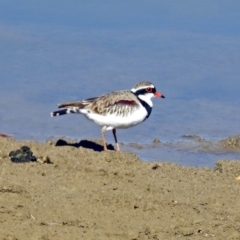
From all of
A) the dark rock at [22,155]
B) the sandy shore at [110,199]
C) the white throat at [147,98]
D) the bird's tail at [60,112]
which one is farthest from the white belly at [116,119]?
the dark rock at [22,155]

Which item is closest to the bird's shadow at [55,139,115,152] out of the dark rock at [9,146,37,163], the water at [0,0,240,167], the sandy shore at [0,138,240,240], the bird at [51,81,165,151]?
the bird at [51,81,165,151]

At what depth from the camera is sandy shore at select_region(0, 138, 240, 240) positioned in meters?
6.82

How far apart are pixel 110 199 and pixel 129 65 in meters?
6.20

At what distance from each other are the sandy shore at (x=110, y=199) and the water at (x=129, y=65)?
6.99ft

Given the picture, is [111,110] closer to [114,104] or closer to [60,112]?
[114,104]

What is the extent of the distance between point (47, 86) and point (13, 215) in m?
5.98

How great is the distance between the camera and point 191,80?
1308 cm

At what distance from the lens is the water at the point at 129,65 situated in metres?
11.7

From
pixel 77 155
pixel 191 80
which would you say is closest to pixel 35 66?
pixel 191 80

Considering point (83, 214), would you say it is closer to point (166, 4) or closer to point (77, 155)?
point (77, 155)

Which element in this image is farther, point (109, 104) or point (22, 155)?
point (109, 104)

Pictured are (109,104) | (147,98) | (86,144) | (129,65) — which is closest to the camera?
(86,144)

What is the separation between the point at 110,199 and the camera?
744 cm

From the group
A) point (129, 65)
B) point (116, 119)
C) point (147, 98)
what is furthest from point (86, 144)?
point (129, 65)
